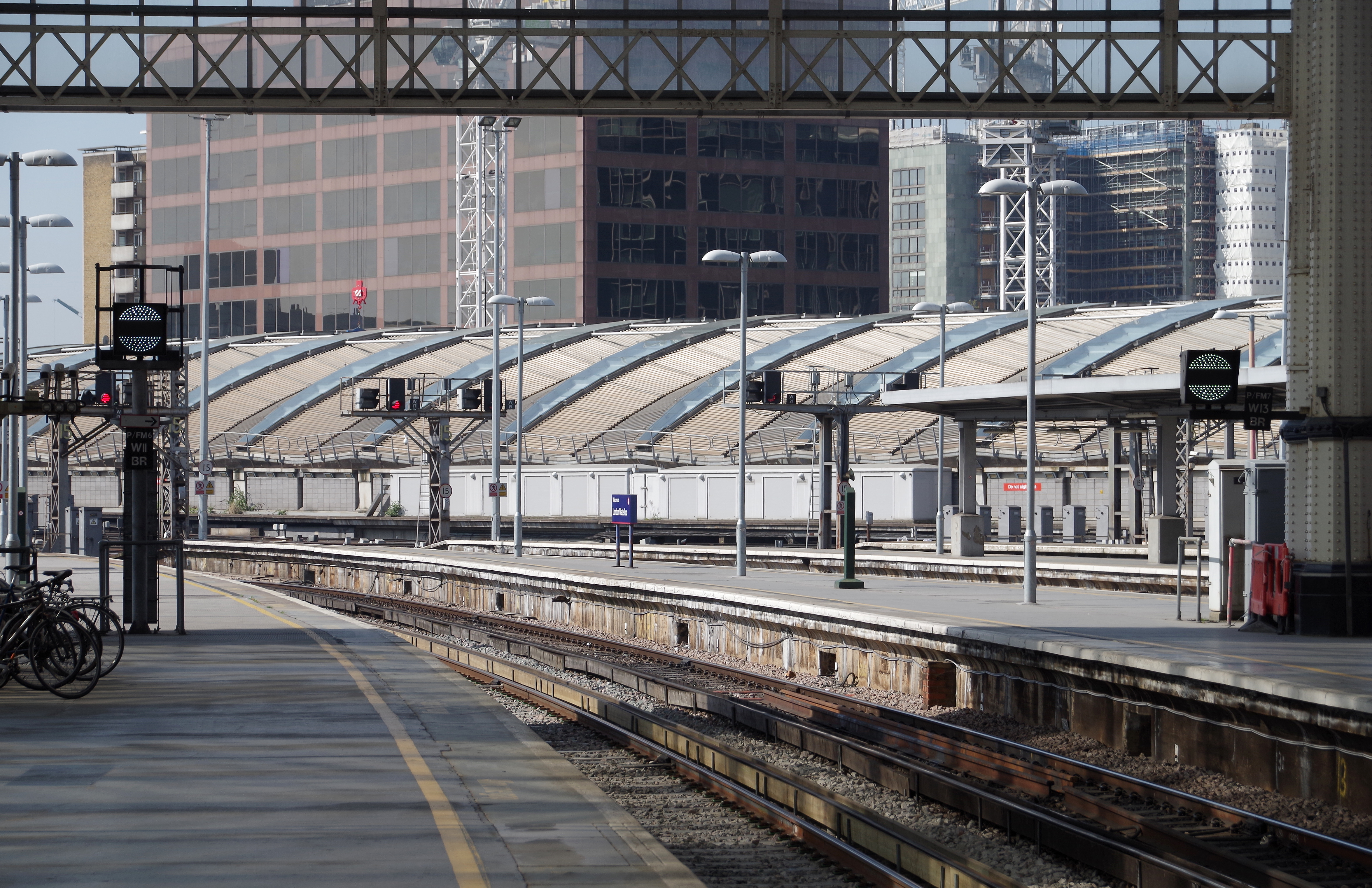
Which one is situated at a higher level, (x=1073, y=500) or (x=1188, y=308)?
(x=1188, y=308)

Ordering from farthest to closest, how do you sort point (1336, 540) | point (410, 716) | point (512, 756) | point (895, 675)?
point (895, 675)
point (1336, 540)
point (410, 716)
point (512, 756)

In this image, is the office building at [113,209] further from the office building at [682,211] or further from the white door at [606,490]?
the white door at [606,490]

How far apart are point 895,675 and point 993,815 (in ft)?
36.6

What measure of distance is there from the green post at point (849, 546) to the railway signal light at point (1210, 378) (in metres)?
11.8

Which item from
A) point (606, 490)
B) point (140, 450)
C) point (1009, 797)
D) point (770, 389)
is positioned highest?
point (770, 389)

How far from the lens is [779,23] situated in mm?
22500

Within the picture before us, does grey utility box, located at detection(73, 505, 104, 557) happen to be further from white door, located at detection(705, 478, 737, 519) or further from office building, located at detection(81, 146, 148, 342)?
office building, located at detection(81, 146, 148, 342)

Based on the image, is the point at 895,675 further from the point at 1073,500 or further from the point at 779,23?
the point at 1073,500

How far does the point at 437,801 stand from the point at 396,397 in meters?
47.2

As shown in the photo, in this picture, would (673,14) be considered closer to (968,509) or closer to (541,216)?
(968,509)

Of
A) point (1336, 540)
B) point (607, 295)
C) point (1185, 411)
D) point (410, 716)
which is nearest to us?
point (410, 716)

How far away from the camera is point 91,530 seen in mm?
60375

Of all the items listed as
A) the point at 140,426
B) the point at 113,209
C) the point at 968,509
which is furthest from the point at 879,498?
the point at 113,209

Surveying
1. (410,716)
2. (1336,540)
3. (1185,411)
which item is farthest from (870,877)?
(1185,411)
